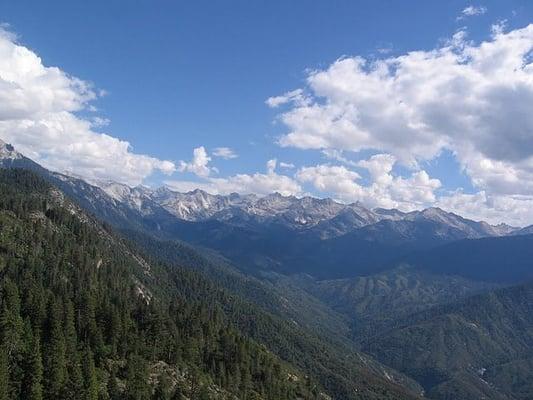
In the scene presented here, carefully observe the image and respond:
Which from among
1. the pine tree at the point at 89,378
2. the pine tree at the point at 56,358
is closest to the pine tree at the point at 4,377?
the pine tree at the point at 56,358

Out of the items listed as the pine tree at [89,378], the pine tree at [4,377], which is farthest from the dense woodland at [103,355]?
the pine tree at [4,377]

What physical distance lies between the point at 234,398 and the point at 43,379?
68197mm

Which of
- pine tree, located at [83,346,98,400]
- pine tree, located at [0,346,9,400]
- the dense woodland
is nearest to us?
pine tree, located at [0,346,9,400]

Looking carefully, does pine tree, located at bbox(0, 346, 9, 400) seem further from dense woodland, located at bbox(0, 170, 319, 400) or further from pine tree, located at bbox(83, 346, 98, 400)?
pine tree, located at bbox(83, 346, 98, 400)

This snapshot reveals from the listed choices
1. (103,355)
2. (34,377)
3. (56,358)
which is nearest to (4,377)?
(34,377)

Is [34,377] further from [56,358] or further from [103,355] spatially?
[103,355]

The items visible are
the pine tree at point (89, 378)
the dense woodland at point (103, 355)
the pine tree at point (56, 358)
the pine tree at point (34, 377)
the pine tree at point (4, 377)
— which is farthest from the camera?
the dense woodland at point (103, 355)

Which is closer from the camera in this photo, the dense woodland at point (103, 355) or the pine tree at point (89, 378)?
the pine tree at point (89, 378)

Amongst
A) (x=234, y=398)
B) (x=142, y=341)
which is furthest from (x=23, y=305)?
(x=234, y=398)

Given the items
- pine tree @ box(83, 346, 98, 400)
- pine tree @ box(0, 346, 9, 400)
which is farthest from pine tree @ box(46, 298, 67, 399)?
pine tree @ box(0, 346, 9, 400)

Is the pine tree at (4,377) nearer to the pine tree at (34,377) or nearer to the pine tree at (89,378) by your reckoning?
the pine tree at (34,377)

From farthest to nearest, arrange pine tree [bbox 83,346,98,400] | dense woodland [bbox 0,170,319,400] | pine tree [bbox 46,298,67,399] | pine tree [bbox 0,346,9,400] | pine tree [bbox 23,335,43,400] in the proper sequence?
dense woodland [bbox 0,170,319,400] < pine tree [bbox 46,298,67,399] < pine tree [bbox 83,346,98,400] < pine tree [bbox 23,335,43,400] < pine tree [bbox 0,346,9,400]

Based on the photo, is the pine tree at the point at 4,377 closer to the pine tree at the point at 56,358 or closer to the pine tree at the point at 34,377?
the pine tree at the point at 34,377

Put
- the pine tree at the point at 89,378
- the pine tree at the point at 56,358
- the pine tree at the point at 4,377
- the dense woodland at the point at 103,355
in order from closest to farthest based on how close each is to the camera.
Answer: the pine tree at the point at 4,377 < the pine tree at the point at 89,378 < the pine tree at the point at 56,358 < the dense woodland at the point at 103,355
